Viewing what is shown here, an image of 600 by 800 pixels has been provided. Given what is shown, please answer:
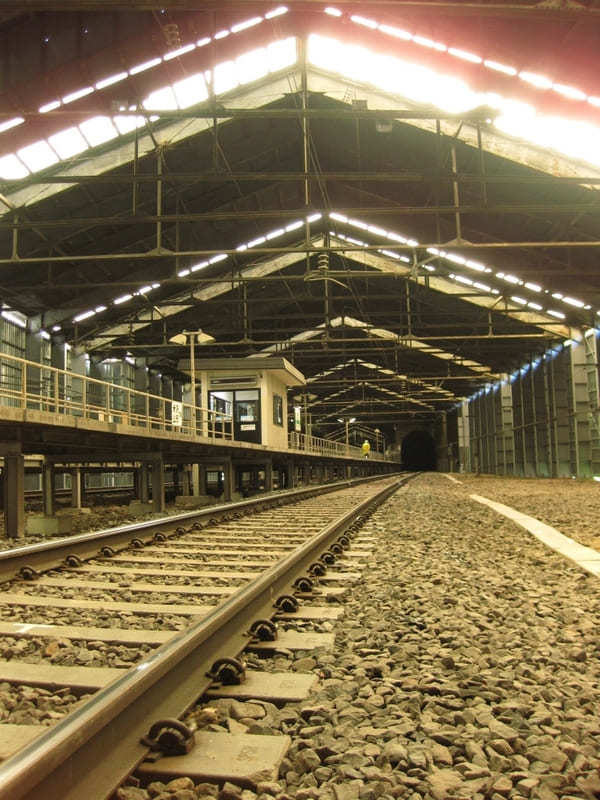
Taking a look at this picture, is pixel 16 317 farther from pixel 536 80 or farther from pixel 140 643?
pixel 140 643

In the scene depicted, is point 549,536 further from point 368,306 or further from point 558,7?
point 368,306

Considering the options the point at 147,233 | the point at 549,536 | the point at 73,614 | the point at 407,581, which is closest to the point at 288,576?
the point at 407,581

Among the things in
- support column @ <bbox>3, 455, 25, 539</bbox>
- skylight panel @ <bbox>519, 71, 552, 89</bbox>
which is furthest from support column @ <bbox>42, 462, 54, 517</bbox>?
skylight panel @ <bbox>519, 71, 552, 89</bbox>

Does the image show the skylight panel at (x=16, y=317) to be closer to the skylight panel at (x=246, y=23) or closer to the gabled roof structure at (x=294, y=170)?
the gabled roof structure at (x=294, y=170)

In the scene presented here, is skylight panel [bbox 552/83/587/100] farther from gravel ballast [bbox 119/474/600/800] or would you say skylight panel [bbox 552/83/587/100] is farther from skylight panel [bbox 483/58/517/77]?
gravel ballast [bbox 119/474/600/800]

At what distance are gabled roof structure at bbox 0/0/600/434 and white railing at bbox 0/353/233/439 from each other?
2.03 metres

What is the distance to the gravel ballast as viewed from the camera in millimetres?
2078

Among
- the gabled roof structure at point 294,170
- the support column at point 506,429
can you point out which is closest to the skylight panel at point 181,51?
the gabled roof structure at point 294,170

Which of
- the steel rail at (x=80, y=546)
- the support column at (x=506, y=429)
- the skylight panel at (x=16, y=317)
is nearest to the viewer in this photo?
the steel rail at (x=80, y=546)

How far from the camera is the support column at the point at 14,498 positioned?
350 inches

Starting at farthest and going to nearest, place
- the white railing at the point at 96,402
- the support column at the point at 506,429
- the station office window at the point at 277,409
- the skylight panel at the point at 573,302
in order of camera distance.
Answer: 1. the support column at the point at 506,429
2. the skylight panel at the point at 573,302
3. the station office window at the point at 277,409
4. the white railing at the point at 96,402

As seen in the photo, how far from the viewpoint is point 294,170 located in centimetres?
2136

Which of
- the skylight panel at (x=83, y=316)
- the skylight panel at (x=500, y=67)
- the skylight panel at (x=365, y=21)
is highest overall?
the skylight panel at (x=365, y=21)

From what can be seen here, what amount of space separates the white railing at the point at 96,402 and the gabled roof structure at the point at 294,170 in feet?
6.66
